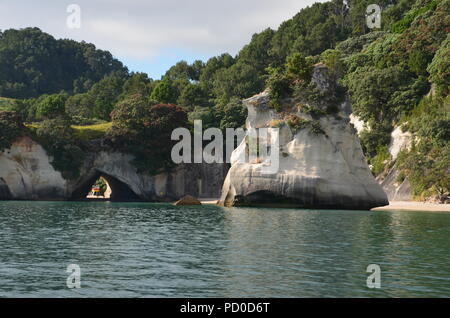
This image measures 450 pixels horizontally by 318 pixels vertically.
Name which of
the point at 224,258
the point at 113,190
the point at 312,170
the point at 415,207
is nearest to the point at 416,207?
the point at 415,207

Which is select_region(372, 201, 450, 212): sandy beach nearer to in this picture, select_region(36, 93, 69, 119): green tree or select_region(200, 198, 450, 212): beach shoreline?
select_region(200, 198, 450, 212): beach shoreline

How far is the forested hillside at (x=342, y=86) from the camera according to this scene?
74.8 meters

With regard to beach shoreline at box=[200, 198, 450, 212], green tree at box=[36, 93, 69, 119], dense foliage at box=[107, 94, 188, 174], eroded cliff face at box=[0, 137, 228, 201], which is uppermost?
green tree at box=[36, 93, 69, 119]

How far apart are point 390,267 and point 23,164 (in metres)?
72.6

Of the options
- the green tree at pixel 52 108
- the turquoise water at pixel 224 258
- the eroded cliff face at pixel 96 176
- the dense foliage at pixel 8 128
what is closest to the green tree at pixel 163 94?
the eroded cliff face at pixel 96 176

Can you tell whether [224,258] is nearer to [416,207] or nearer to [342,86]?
[416,207]

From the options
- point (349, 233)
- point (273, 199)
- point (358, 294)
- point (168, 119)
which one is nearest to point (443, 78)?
point (273, 199)

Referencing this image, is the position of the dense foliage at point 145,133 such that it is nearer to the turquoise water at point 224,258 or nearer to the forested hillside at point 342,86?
the forested hillside at point 342,86

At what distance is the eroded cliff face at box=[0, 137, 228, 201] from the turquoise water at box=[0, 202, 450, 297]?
44.0 meters

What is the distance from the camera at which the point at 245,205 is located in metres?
72.1

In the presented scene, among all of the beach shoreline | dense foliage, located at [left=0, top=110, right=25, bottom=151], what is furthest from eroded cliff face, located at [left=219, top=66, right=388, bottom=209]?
dense foliage, located at [left=0, top=110, right=25, bottom=151]

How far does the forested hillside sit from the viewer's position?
245 feet

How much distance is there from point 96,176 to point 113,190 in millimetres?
6658

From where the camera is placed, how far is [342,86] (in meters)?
71.5
